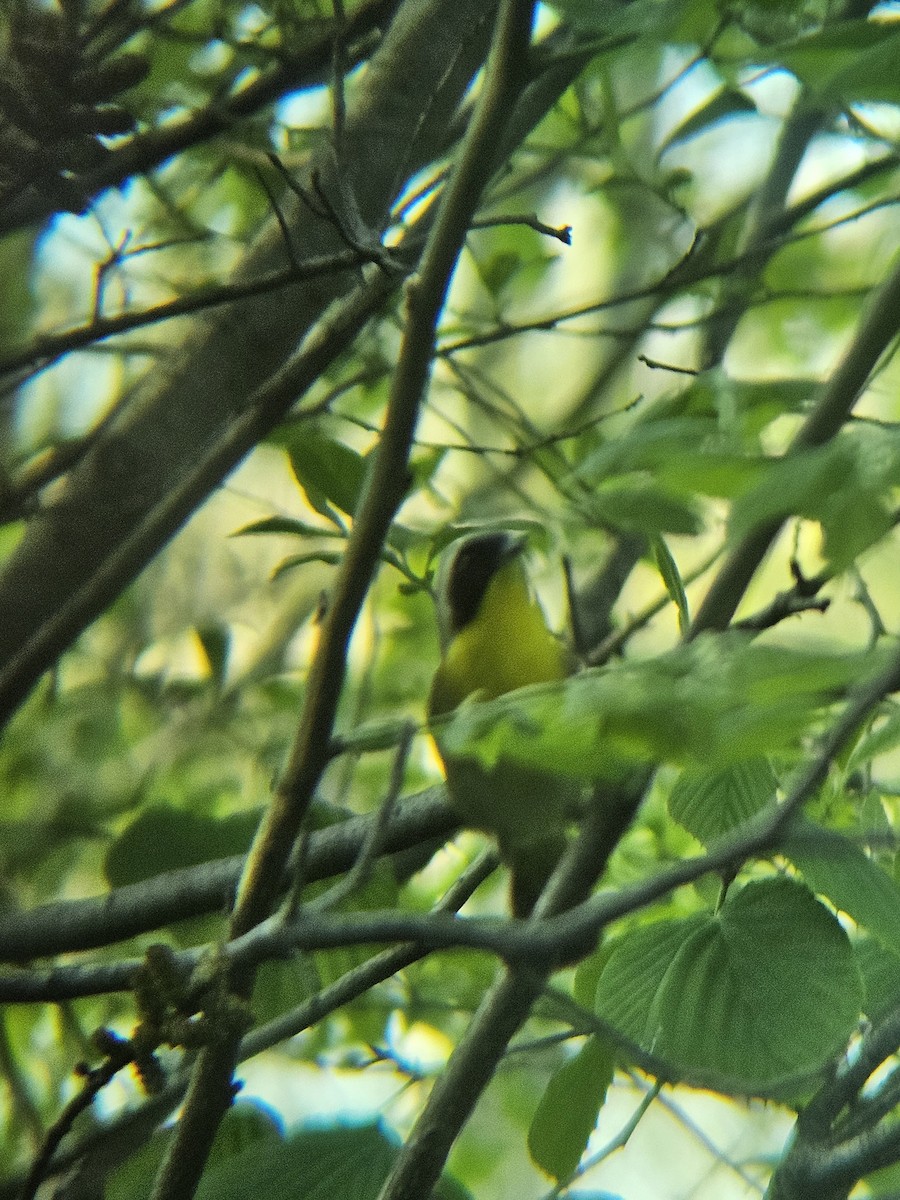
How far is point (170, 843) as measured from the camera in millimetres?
1614

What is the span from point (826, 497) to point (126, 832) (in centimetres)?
117

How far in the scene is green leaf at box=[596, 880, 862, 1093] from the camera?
98 cm

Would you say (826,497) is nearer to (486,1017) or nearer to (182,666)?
(486,1017)

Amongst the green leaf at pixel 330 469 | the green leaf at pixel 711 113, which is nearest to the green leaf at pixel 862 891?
the green leaf at pixel 330 469

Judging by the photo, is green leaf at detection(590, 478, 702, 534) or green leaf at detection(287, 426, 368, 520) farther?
green leaf at detection(287, 426, 368, 520)

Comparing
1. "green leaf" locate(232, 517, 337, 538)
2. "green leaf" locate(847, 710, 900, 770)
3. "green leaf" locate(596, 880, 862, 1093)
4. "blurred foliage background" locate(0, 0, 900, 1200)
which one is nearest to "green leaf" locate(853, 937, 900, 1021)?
"blurred foliage background" locate(0, 0, 900, 1200)

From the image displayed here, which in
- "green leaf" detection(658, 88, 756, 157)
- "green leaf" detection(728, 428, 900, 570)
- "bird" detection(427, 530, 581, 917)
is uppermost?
"green leaf" detection(658, 88, 756, 157)

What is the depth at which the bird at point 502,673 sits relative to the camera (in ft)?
4.26

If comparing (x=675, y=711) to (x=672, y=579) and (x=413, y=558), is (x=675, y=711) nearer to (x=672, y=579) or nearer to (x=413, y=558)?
(x=672, y=579)

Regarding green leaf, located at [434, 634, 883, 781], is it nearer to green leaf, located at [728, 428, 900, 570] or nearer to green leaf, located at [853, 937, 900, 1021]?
green leaf, located at [728, 428, 900, 570]

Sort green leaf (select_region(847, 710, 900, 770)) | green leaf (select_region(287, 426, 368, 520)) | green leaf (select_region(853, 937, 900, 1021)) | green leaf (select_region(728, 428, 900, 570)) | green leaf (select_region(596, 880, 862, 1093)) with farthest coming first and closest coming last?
green leaf (select_region(287, 426, 368, 520)), green leaf (select_region(853, 937, 900, 1021)), green leaf (select_region(596, 880, 862, 1093)), green leaf (select_region(847, 710, 900, 770)), green leaf (select_region(728, 428, 900, 570))

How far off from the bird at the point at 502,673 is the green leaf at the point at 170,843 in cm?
28

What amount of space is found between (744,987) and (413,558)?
1409 mm

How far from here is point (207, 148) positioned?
1.95m
